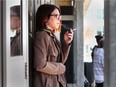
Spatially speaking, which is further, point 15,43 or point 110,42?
point 15,43

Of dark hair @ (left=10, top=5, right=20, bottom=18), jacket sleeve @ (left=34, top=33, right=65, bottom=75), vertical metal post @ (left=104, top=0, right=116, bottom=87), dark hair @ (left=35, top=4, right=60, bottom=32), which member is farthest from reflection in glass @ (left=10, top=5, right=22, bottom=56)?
vertical metal post @ (left=104, top=0, right=116, bottom=87)

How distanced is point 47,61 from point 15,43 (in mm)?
433

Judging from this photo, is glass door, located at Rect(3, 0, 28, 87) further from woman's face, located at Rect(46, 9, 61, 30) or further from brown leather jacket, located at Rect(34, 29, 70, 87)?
woman's face, located at Rect(46, 9, 61, 30)

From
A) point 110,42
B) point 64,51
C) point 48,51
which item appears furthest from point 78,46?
point 110,42

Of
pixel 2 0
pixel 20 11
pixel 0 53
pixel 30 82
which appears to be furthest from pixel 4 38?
pixel 30 82

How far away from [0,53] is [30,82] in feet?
2.55

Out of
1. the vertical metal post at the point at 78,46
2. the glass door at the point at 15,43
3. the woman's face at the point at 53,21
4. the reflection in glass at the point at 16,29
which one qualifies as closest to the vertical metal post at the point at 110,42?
the glass door at the point at 15,43

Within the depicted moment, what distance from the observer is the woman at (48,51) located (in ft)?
7.20

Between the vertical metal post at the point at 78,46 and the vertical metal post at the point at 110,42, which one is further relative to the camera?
the vertical metal post at the point at 78,46

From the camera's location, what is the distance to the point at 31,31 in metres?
2.46

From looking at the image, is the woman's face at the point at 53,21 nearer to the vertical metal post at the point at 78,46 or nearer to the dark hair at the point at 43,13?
the dark hair at the point at 43,13

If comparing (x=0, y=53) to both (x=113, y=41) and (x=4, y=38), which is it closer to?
(x=4, y=38)

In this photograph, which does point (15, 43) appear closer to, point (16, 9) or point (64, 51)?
point (16, 9)

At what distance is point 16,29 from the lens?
1.90 m
